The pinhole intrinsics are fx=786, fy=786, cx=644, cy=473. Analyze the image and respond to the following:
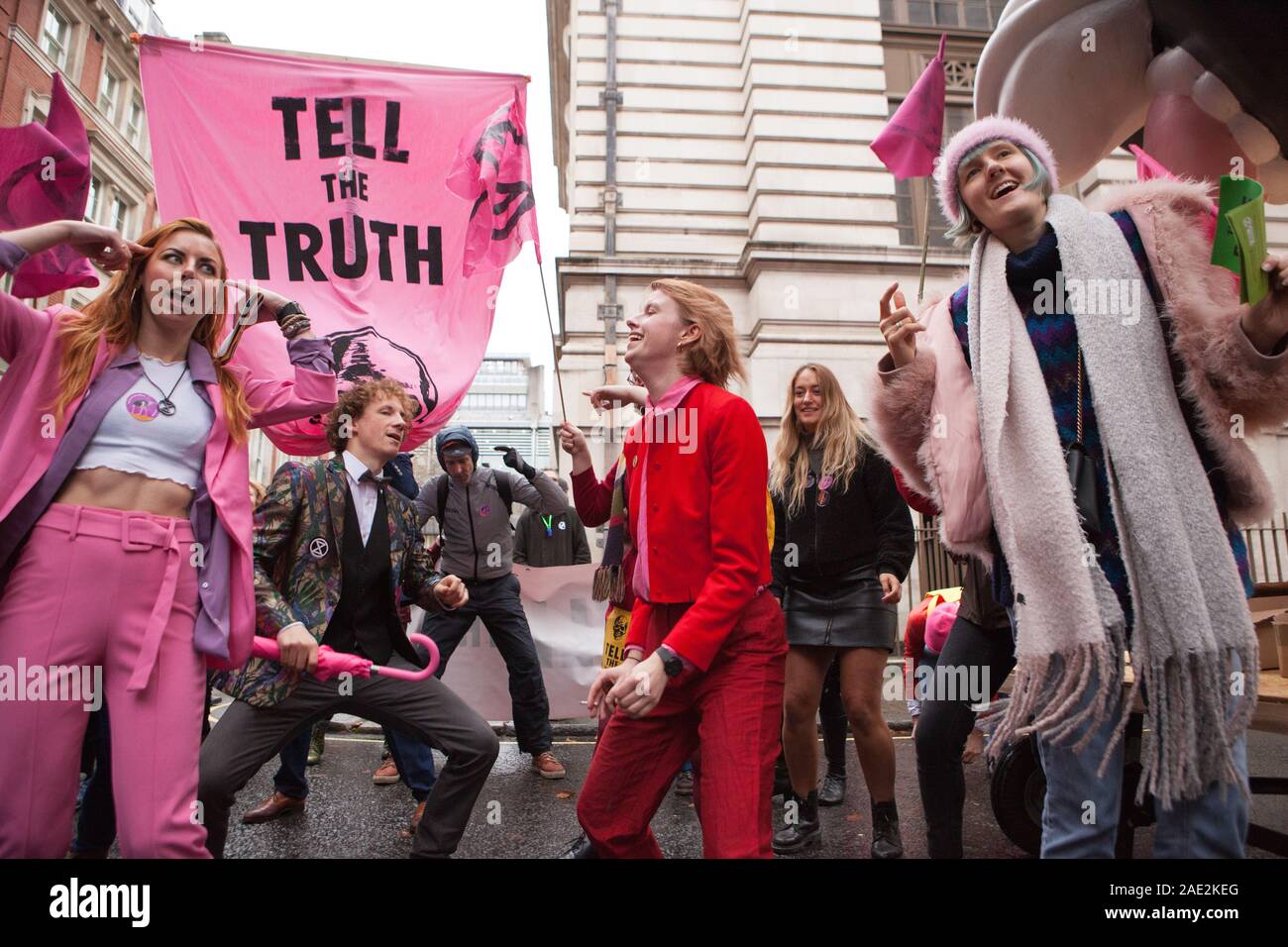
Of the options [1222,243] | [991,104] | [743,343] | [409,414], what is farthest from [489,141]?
[743,343]

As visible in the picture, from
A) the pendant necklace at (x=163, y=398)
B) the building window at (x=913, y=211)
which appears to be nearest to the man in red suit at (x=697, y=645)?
the pendant necklace at (x=163, y=398)

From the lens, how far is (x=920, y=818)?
13.9ft

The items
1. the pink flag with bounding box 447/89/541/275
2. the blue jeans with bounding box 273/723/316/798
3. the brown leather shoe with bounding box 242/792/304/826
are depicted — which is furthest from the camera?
the pink flag with bounding box 447/89/541/275

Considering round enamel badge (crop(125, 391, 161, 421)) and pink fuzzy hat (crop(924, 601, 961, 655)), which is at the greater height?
round enamel badge (crop(125, 391, 161, 421))

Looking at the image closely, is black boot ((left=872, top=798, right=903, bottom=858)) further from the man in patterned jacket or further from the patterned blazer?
the patterned blazer

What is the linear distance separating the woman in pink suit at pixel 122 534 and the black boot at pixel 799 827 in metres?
2.49

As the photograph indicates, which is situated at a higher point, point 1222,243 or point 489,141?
point 489,141

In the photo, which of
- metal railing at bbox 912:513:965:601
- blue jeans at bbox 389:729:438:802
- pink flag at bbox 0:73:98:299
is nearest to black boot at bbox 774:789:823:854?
blue jeans at bbox 389:729:438:802

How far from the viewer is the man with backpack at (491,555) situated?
545 cm

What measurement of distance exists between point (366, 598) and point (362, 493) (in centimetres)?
47

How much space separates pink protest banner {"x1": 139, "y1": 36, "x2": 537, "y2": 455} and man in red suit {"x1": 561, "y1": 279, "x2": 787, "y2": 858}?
9.55 ft

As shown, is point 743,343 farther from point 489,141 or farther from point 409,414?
point 409,414

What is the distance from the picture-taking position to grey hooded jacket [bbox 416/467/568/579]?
18.6 ft
